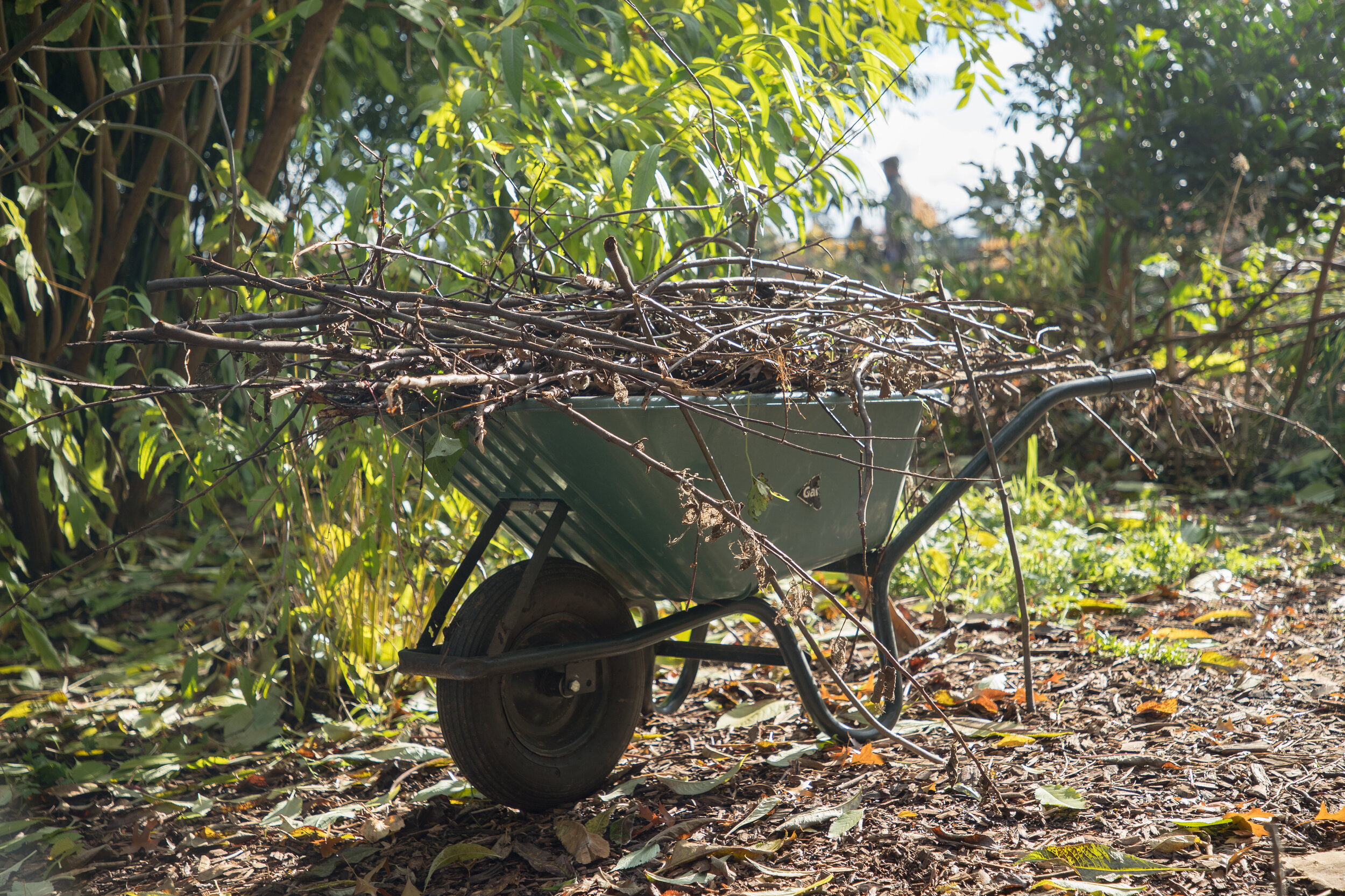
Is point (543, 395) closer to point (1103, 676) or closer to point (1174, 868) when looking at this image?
point (1174, 868)

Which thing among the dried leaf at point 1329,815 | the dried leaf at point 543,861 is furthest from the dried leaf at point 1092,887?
the dried leaf at point 543,861

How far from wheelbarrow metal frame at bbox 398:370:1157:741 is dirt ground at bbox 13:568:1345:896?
0.71ft

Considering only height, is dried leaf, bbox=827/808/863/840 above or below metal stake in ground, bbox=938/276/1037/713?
below

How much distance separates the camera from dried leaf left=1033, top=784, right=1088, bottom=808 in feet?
4.74

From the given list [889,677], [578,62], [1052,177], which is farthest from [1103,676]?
[1052,177]

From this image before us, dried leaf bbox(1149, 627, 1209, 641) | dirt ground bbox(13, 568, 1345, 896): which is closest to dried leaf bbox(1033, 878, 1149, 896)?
dirt ground bbox(13, 568, 1345, 896)

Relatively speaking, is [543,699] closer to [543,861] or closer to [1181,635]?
[543,861]

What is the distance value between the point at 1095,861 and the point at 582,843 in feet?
2.51

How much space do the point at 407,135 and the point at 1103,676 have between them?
3667 mm

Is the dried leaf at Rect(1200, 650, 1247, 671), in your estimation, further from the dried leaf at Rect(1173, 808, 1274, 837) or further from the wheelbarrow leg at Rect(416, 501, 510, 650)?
the wheelbarrow leg at Rect(416, 501, 510, 650)

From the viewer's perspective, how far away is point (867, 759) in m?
1.70

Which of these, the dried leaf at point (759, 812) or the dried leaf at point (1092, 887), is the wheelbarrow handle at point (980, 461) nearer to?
the dried leaf at point (759, 812)

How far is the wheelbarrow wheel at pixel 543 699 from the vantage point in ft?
4.83

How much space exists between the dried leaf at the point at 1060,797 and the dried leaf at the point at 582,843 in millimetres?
703
